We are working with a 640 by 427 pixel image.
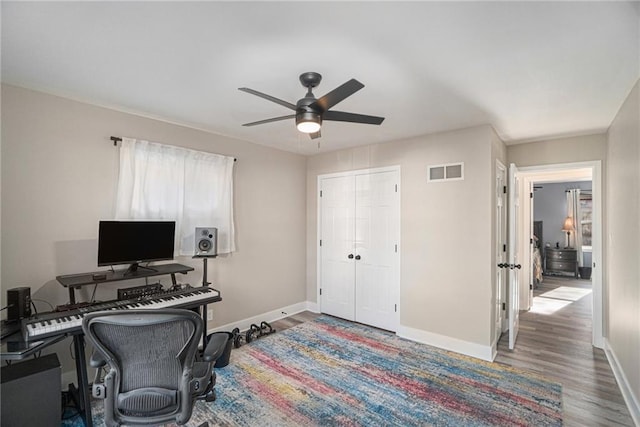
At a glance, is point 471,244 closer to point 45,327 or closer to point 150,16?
point 150,16

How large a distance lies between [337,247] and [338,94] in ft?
9.85

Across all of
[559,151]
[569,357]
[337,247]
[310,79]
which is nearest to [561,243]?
[559,151]

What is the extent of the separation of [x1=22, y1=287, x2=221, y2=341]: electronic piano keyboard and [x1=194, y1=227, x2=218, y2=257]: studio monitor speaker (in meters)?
0.36

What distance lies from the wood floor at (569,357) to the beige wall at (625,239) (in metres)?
0.20

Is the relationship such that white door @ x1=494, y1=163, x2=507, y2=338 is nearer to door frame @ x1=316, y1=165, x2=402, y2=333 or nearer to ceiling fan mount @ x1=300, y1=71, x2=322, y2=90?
door frame @ x1=316, y1=165, x2=402, y2=333

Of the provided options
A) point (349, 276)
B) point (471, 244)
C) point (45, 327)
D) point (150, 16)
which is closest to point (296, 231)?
point (349, 276)

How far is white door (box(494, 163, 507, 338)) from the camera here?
11.4 feet

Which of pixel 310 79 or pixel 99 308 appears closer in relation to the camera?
pixel 310 79

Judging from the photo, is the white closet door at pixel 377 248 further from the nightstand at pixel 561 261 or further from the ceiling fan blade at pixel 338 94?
the nightstand at pixel 561 261

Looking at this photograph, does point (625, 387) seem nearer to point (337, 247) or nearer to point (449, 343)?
point (449, 343)

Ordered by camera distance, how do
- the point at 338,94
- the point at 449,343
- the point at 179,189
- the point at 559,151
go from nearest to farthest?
the point at 338,94 < the point at 179,189 < the point at 449,343 < the point at 559,151

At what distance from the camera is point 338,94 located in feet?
5.95

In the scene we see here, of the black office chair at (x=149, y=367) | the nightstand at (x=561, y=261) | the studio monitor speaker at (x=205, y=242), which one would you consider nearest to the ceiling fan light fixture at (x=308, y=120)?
the black office chair at (x=149, y=367)

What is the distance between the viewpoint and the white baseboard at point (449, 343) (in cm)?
320
